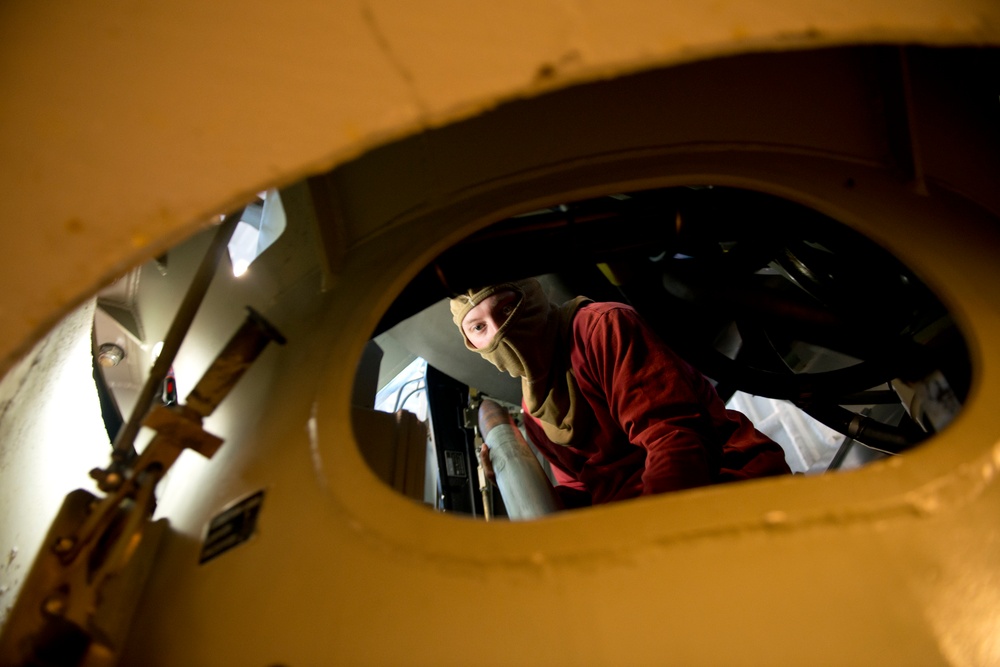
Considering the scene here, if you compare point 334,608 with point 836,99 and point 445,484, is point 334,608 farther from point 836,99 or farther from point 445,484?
point 445,484

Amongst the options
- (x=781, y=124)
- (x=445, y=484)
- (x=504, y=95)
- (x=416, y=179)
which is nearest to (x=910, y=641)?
(x=504, y=95)

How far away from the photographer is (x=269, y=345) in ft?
3.10

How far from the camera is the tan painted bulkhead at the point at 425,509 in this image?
53 cm

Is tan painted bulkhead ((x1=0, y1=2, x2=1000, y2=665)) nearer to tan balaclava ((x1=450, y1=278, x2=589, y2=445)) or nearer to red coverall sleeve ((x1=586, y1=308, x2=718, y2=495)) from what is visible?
red coverall sleeve ((x1=586, y1=308, x2=718, y2=495))

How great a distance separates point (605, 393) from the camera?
5.55 ft

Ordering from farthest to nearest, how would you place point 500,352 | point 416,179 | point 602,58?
point 500,352 → point 416,179 → point 602,58

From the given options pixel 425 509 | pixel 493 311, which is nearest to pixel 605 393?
pixel 493 311

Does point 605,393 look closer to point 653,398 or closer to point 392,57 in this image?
point 653,398

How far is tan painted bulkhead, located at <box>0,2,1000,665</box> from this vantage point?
53 cm

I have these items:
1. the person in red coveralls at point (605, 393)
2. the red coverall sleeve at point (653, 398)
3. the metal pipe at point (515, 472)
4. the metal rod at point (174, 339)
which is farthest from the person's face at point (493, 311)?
the metal rod at point (174, 339)

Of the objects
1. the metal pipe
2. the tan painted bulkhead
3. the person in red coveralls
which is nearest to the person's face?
the person in red coveralls

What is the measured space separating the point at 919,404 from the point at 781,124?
66cm

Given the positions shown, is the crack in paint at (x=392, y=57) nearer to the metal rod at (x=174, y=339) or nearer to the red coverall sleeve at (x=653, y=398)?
the metal rod at (x=174, y=339)

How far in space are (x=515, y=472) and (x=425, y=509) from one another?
1262 millimetres
